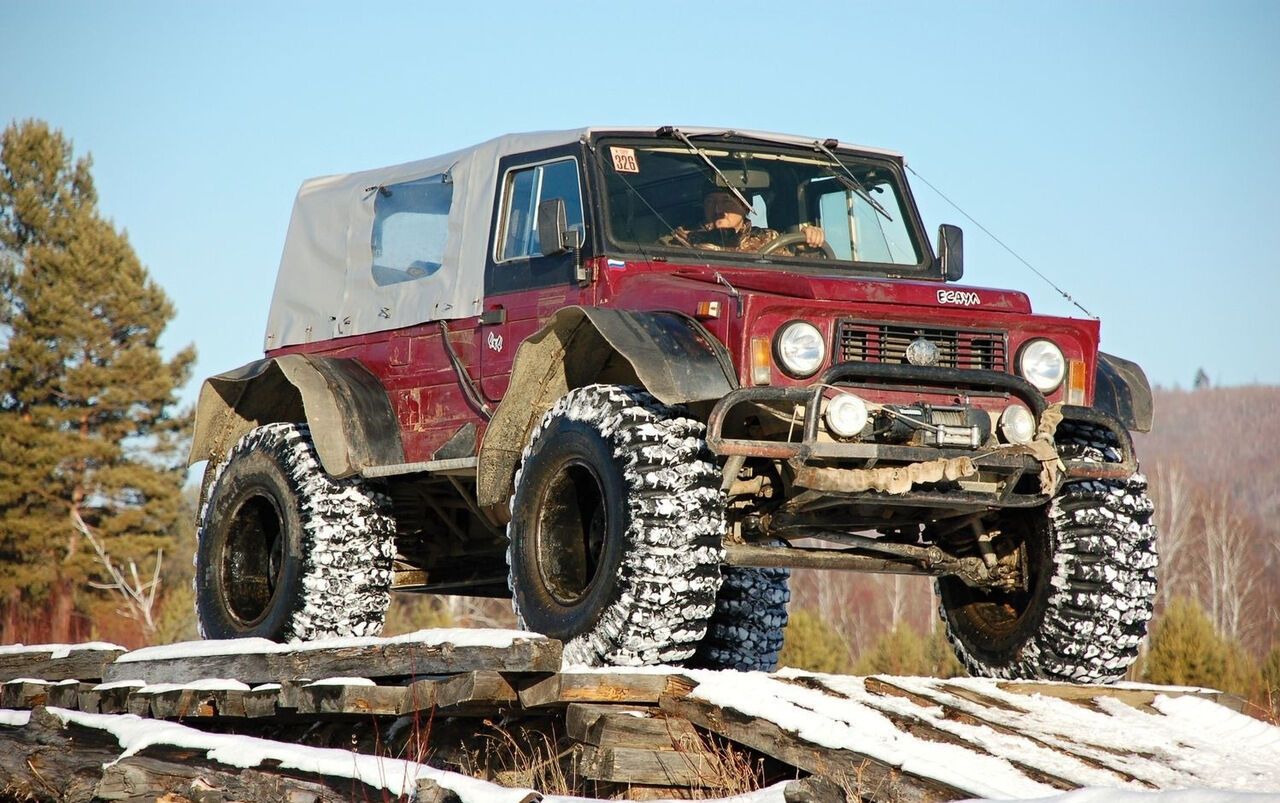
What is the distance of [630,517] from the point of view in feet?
22.8

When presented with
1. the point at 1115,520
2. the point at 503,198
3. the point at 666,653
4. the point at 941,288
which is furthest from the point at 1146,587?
the point at 503,198

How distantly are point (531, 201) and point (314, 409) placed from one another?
1702 millimetres

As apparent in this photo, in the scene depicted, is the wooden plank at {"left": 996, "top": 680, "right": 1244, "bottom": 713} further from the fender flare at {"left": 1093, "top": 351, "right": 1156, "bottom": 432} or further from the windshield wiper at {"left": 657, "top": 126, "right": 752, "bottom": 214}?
the windshield wiper at {"left": 657, "top": 126, "right": 752, "bottom": 214}

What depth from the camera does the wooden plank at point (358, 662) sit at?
20.5ft

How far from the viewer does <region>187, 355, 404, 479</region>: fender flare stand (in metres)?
9.22

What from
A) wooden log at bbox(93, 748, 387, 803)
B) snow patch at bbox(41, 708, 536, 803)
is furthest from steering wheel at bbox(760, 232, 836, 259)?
wooden log at bbox(93, 748, 387, 803)

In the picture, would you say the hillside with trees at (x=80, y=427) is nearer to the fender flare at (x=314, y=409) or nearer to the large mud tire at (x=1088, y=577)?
the fender flare at (x=314, y=409)

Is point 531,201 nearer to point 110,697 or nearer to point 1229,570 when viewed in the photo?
point 110,697

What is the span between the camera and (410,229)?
9844mm

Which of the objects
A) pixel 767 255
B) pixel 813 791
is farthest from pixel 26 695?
pixel 813 791

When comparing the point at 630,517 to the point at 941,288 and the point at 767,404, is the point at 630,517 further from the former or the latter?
the point at 941,288

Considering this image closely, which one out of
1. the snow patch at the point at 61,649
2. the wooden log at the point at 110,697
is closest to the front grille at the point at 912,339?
the wooden log at the point at 110,697

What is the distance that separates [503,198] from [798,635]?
1968 cm

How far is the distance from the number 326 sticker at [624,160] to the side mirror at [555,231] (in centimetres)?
43
